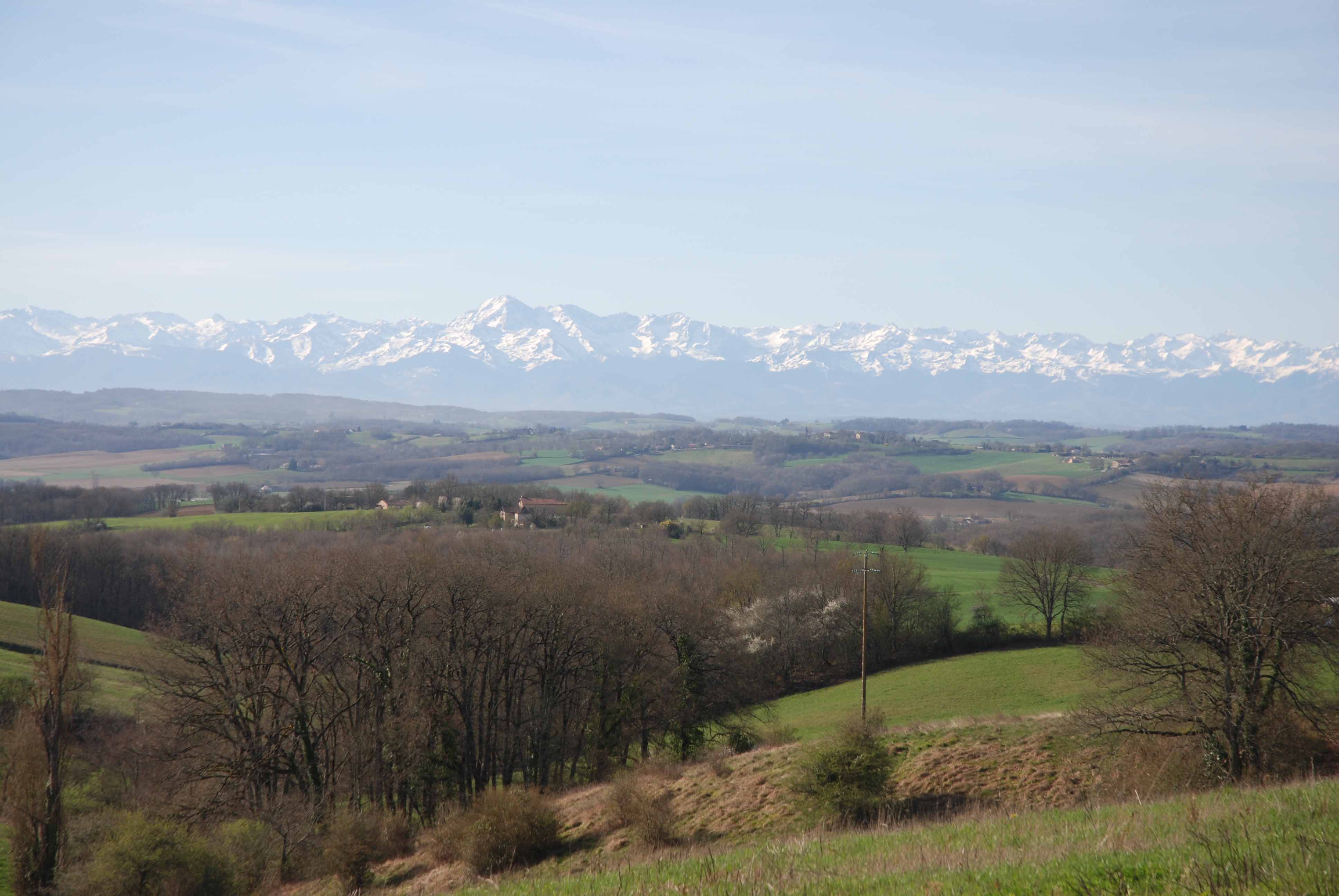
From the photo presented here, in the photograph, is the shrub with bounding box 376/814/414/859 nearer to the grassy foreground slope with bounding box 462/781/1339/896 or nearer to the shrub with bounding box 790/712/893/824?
the shrub with bounding box 790/712/893/824

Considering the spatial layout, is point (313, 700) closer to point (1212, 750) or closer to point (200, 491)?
point (1212, 750)

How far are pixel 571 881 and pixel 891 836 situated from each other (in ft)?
15.8

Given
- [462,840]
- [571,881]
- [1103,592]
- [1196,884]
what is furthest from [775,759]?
[1103,592]

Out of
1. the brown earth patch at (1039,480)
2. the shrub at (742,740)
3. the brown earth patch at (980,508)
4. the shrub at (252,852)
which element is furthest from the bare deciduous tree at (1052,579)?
the brown earth patch at (1039,480)

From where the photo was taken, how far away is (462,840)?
22609 mm

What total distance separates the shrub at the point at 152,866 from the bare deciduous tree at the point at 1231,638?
21.1m

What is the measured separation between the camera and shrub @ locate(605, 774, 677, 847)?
22469 mm

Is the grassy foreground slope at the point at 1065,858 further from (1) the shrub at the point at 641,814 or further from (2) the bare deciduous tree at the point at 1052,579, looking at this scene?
(2) the bare deciduous tree at the point at 1052,579

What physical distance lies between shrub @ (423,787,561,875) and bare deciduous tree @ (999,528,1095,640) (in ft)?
146

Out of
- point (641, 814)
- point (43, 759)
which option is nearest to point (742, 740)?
point (641, 814)

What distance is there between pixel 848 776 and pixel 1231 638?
365 inches

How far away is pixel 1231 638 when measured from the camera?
65.2 ft

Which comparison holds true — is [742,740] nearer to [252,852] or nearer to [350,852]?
[350,852]

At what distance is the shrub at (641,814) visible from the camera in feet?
73.7
